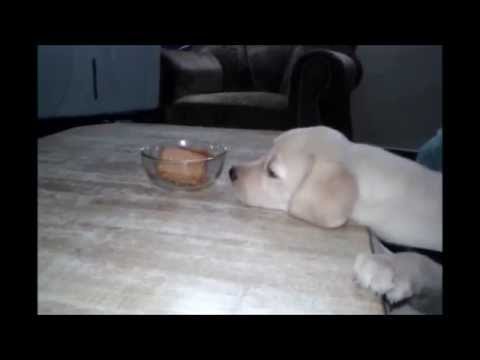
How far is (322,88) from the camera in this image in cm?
261

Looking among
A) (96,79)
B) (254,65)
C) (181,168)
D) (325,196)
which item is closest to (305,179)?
(325,196)

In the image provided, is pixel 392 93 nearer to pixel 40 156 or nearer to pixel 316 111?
pixel 316 111

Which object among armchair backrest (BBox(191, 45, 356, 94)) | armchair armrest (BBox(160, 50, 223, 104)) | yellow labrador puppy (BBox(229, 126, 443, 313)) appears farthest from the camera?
armchair backrest (BBox(191, 45, 356, 94))

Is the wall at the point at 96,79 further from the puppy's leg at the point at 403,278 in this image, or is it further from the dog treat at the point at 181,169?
the puppy's leg at the point at 403,278

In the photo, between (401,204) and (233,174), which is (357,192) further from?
(233,174)

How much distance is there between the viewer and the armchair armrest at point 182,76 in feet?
10.8

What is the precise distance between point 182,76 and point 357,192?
8.11ft

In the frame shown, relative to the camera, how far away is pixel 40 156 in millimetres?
1401

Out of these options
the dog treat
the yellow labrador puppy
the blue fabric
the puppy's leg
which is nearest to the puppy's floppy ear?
the yellow labrador puppy

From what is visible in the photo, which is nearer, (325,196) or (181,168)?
(325,196)

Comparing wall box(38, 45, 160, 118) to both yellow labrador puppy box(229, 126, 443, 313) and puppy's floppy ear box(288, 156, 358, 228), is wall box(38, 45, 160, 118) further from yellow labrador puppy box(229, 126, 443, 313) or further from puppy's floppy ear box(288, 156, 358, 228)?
puppy's floppy ear box(288, 156, 358, 228)

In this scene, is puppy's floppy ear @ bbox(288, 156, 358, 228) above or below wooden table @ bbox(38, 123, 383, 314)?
above

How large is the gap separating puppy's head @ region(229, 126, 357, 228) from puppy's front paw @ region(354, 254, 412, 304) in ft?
0.53

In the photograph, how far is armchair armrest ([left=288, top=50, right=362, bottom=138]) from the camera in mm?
2572
